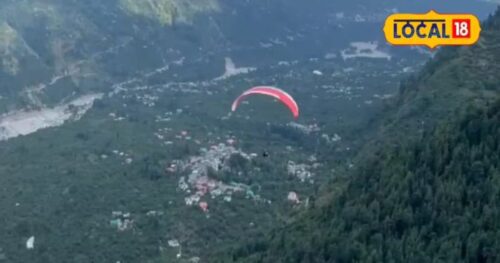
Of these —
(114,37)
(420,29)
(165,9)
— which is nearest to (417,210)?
(420,29)

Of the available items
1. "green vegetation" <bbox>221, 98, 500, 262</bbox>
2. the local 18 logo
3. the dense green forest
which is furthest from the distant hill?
the local 18 logo

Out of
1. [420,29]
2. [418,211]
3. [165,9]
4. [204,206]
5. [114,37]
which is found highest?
Answer: [420,29]

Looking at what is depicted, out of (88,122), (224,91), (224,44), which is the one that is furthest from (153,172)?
(224,44)

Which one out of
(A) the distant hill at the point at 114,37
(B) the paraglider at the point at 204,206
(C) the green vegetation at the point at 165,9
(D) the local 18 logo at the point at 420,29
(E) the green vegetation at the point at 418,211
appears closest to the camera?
(E) the green vegetation at the point at 418,211

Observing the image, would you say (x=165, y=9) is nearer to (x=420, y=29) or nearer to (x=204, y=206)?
(x=204, y=206)

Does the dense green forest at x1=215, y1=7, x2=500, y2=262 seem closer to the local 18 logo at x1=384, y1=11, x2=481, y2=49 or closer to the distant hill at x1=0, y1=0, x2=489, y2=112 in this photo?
the local 18 logo at x1=384, y1=11, x2=481, y2=49

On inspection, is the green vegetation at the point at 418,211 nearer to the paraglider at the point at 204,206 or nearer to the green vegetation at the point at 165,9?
the paraglider at the point at 204,206

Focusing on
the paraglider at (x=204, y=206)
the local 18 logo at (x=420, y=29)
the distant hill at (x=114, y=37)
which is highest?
the local 18 logo at (x=420, y=29)

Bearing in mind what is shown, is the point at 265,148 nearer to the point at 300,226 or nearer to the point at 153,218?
the point at 153,218

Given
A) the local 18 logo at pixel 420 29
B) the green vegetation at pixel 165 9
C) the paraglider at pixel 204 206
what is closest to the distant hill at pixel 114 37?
the green vegetation at pixel 165 9
